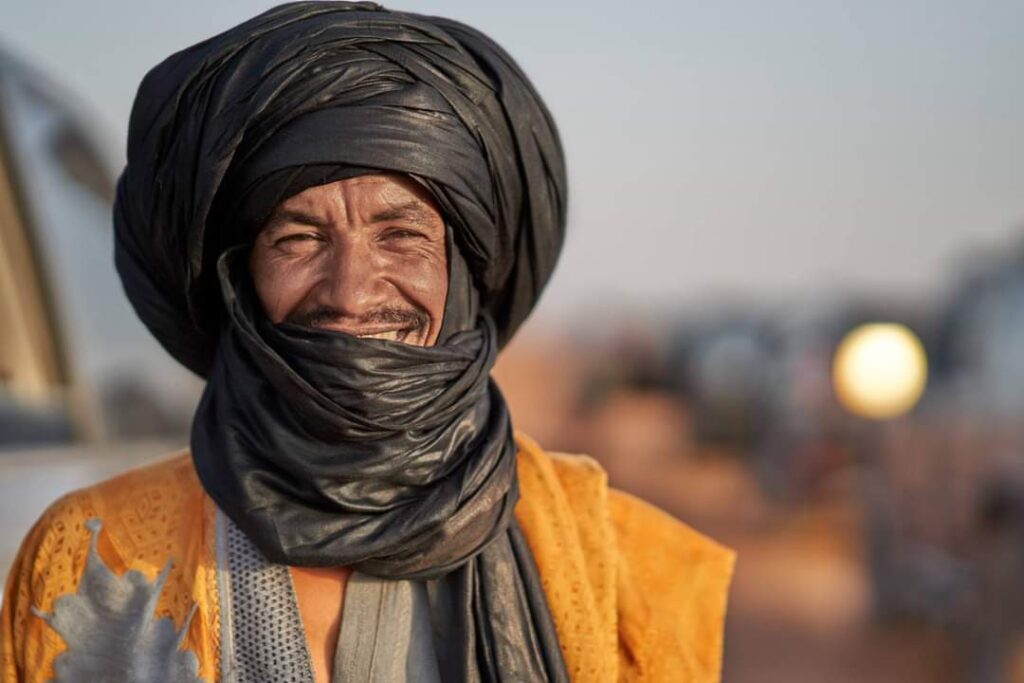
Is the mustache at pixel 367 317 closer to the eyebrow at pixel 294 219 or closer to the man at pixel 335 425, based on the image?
the man at pixel 335 425

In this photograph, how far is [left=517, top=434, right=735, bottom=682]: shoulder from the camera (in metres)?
2.49

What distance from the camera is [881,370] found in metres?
12.6

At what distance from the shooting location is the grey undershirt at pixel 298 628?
2.33 m

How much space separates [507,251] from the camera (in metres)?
2.59

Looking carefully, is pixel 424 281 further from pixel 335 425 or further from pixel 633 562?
pixel 633 562

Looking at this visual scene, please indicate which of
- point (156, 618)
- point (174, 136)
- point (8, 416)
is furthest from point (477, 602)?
point (8, 416)

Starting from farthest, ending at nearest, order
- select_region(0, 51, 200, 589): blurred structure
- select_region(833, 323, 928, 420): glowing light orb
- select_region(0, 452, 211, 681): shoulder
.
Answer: select_region(833, 323, 928, 420): glowing light orb
select_region(0, 51, 200, 589): blurred structure
select_region(0, 452, 211, 681): shoulder

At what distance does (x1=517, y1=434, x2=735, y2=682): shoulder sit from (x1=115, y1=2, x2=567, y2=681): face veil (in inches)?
3.5

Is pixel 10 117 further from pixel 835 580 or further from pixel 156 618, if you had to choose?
pixel 835 580

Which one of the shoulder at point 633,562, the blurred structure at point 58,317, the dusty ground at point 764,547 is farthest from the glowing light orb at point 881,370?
the shoulder at point 633,562

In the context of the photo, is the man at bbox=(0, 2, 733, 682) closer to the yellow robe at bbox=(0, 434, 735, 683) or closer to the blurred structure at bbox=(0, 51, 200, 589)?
the yellow robe at bbox=(0, 434, 735, 683)

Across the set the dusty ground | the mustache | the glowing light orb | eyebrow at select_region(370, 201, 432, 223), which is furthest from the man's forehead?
the glowing light orb

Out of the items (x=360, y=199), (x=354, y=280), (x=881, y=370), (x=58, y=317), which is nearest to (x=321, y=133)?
(x=360, y=199)

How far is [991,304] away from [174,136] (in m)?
12.3
